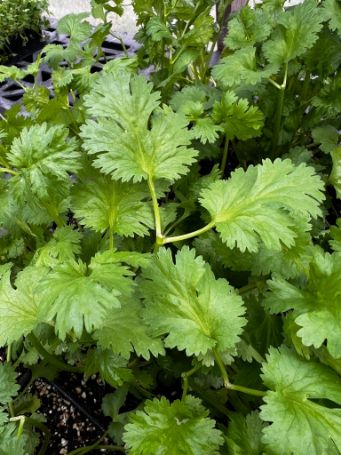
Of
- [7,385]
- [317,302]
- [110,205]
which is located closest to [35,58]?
[110,205]

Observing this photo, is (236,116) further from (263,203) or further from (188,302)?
(188,302)

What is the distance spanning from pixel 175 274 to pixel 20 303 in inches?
8.5

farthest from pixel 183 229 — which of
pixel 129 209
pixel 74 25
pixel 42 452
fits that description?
pixel 74 25

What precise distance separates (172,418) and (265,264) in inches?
9.5

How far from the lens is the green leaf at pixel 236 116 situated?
79 cm

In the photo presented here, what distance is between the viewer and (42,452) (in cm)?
75

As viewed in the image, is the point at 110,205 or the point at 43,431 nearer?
the point at 110,205

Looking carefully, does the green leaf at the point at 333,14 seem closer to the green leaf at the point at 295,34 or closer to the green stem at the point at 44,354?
the green leaf at the point at 295,34

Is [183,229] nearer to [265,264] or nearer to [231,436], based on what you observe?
[265,264]

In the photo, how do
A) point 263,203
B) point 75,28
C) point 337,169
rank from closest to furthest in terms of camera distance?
point 263,203 < point 337,169 < point 75,28

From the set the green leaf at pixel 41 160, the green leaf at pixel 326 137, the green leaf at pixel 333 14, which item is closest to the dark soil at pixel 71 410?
the green leaf at pixel 41 160

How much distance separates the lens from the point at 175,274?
58cm

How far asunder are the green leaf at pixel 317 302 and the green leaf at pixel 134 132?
0.22 metres

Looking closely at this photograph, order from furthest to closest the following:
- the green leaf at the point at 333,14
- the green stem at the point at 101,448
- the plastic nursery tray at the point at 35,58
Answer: the plastic nursery tray at the point at 35,58, the green leaf at the point at 333,14, the green stem at the point at 101,448
